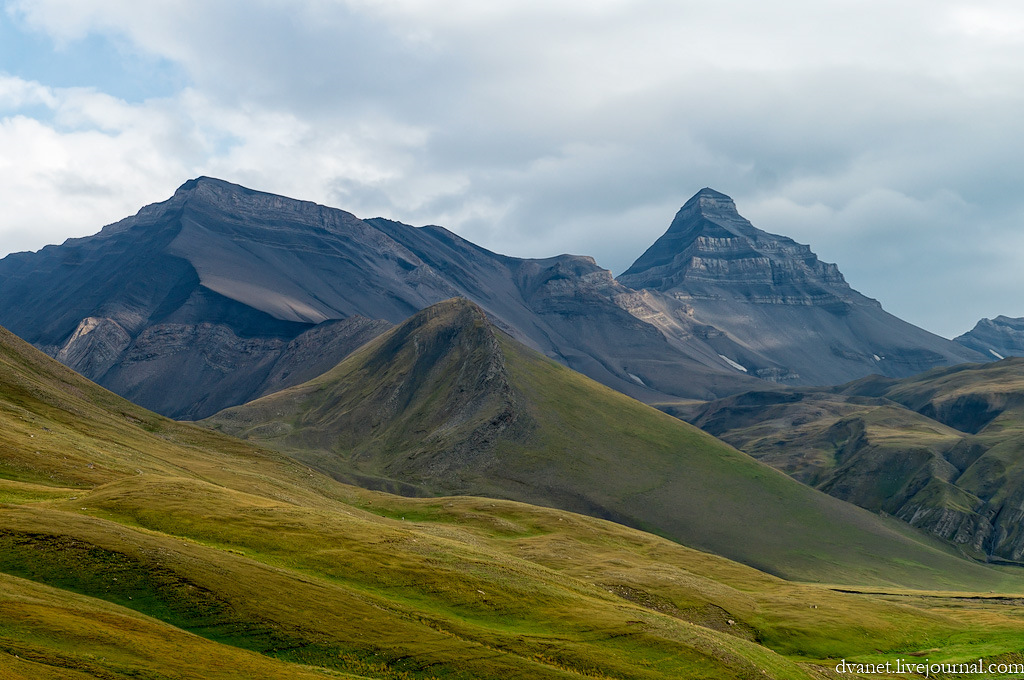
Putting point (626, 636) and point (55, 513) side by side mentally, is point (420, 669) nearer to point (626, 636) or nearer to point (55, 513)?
point (626, 636)

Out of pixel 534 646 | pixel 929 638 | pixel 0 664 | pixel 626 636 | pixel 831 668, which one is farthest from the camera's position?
pixel 929 638

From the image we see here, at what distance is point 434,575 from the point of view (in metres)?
85.8

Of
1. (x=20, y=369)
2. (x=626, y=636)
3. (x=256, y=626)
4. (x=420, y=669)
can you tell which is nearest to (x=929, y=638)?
(x=626, y=636)

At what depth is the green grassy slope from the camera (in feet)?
183

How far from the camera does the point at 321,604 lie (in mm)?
68875

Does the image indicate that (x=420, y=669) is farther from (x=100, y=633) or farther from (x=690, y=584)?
(x=690, y=584)

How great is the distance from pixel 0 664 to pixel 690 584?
100 metres

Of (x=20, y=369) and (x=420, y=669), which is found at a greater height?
(x=20, y=369)

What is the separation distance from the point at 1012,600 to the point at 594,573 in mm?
104752

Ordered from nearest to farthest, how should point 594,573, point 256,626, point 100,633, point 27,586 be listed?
point 100,633
point 27,586
point 256,626
point 594,573

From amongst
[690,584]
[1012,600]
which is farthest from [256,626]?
[1012,600]

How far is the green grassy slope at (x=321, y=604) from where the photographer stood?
183 feet

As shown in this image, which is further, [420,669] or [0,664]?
[420,669]

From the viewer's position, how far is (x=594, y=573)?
131 meters
